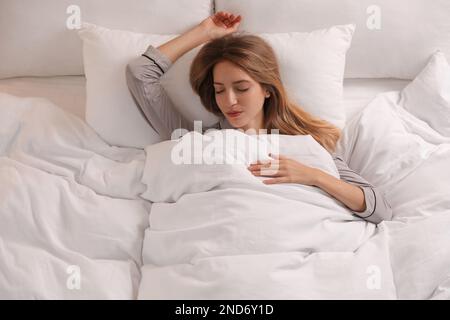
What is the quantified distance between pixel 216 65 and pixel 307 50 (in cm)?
31

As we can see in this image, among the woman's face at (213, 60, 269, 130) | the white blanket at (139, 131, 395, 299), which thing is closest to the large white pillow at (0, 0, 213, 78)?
the woman's face at (213, 60, 269, 130)

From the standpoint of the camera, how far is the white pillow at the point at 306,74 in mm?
1703

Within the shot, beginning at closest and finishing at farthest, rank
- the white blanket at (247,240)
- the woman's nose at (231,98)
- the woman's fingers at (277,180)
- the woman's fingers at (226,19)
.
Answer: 1. the white blanket at (247,240)
2. the woman's fingers at (277,180)
3. the woman's nose at (231,98)
4. the woman's fingers at (226,19)

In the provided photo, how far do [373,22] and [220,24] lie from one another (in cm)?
48

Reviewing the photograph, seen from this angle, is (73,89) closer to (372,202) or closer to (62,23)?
(62,23)

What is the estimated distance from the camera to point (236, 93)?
1.55 m

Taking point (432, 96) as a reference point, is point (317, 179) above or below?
below

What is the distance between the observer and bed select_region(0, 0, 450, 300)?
123 cm

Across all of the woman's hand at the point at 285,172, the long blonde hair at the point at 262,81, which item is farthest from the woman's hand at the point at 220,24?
the woman's hand at the point at 285,172

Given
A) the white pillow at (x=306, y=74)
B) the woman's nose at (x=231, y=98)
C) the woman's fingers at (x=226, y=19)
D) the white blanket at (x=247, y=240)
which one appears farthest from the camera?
the woman's fingers at (x=226, y=19)

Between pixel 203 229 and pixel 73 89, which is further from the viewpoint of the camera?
pixel 73 89

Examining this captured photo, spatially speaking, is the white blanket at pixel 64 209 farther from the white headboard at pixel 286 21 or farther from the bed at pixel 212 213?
the white headboard at pixel 286 21

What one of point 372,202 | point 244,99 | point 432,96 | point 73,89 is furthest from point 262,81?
point 73,89
